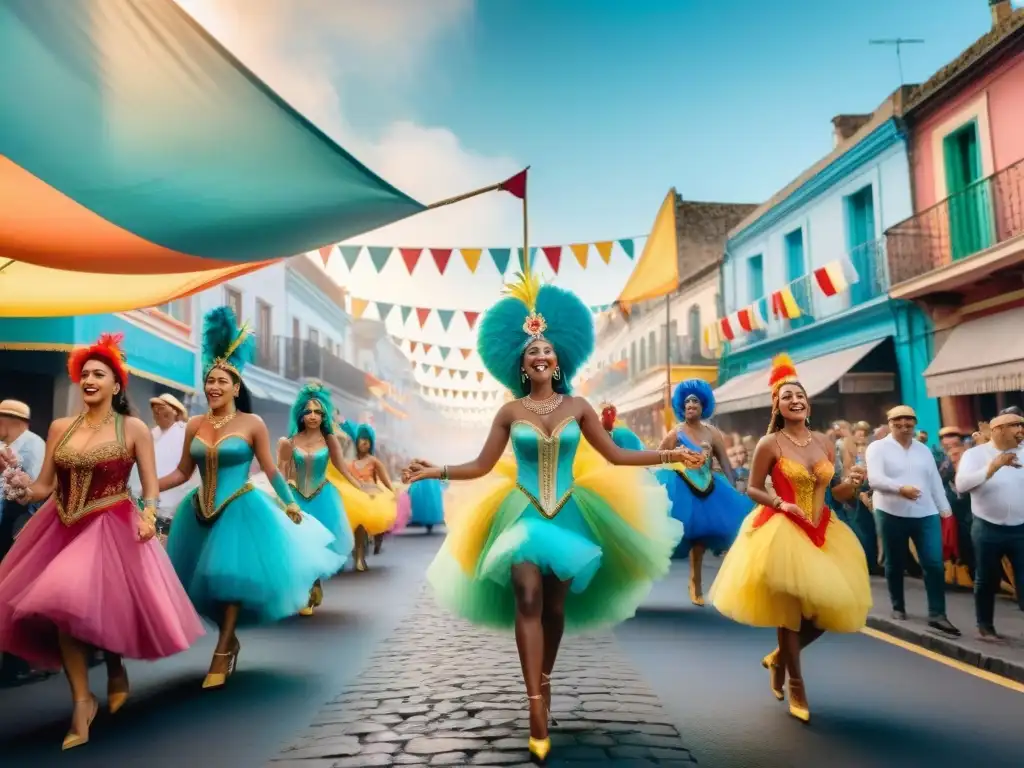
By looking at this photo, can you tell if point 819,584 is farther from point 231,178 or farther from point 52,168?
point 52,168

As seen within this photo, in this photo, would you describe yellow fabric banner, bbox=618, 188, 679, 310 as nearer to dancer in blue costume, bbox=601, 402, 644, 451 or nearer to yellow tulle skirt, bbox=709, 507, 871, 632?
dancer in blue costume, bbox=601, 402, 644, 451

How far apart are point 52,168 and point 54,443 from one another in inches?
59.0

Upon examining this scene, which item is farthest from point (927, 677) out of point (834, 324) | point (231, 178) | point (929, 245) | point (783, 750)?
point (834, 324)

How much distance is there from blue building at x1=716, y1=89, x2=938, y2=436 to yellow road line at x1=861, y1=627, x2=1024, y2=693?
38.0ft

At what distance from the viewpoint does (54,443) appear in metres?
5.07

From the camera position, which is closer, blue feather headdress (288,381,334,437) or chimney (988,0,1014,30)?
blue feather headdress (288,381,334,437)

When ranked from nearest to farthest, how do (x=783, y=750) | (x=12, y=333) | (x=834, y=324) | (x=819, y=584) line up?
(x=783, y=750) → (x=819, y=584) → (x=12, y=333) → (x=834, y=324)

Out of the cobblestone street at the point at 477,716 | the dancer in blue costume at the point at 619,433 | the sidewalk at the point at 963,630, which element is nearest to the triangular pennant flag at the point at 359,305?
the dancer in blue costume at the point at 619,433

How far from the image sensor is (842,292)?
21.1 m

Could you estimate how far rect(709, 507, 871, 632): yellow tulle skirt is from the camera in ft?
15.9

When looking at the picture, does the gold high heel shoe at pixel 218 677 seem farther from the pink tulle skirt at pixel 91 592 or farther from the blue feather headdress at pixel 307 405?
the blue feather headdress at pixel 307 405

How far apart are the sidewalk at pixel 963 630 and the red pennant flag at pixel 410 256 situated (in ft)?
28.1

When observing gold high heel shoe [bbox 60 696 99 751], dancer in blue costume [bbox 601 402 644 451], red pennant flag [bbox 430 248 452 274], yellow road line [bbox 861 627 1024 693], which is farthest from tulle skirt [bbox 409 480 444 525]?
gold high heel shoe [bbox 60 696 99 751]

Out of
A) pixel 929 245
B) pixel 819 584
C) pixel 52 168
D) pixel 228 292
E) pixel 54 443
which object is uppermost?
pixel 228 292
